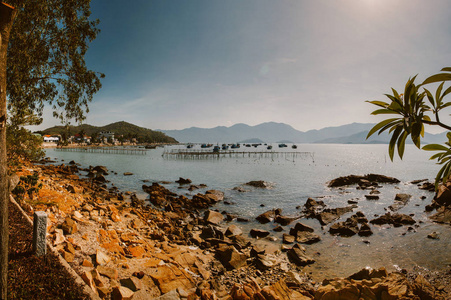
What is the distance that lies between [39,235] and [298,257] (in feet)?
39.3

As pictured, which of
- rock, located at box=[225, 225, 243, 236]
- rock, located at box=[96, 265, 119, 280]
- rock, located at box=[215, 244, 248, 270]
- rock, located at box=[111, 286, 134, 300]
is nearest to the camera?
rock, located at box=[111, 286, 134, 300]

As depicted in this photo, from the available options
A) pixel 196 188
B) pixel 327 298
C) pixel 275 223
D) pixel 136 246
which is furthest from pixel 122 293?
pixel 196 188

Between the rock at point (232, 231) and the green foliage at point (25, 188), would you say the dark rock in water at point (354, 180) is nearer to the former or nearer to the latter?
the rock at point (232, 231)

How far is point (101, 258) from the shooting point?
7672 millimetres

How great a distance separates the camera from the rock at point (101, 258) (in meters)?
7.51

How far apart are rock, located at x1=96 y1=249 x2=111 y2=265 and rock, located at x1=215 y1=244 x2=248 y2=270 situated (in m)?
5.53

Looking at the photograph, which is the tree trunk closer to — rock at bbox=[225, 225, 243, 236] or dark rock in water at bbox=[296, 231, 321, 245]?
rock at bbox=[225, 225, 243, 236]

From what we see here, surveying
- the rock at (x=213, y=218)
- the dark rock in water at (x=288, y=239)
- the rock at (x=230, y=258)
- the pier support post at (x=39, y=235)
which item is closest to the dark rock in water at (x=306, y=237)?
the dark rock in water at (x=288, y=239)

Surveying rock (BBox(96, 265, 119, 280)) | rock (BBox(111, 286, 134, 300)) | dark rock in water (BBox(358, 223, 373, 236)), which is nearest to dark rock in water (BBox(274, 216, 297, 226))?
dark rock in water (BBox(358, 223, 373, 236))

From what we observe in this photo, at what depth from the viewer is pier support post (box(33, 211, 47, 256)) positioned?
6.27 m

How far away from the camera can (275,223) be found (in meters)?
19.2

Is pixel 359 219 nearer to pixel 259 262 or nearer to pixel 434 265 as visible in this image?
pixel 434 265

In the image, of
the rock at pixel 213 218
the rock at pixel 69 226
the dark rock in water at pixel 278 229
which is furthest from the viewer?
the rock at pixel 213 218

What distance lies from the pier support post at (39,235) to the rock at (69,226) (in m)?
2.36
